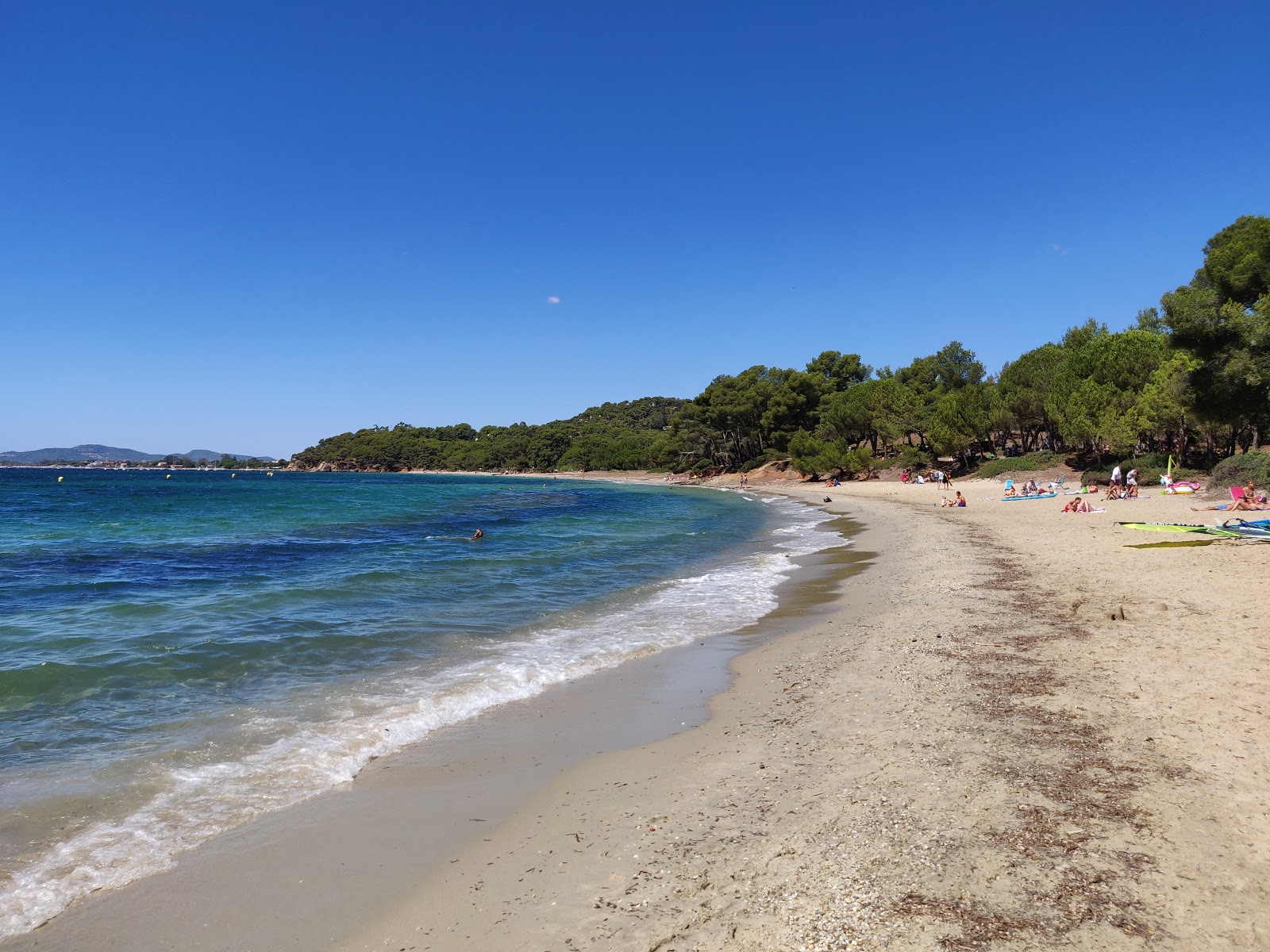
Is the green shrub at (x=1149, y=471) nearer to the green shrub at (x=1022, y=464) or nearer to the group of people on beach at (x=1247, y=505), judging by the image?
the green shrub at (x=1022, y=464)

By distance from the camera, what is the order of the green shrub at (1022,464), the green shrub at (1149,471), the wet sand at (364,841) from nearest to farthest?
the wet sand at (364,841) < the green shrub at (1149,471) < the green shrub at (1022,464)

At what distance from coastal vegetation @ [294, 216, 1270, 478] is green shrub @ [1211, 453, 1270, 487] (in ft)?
0.36

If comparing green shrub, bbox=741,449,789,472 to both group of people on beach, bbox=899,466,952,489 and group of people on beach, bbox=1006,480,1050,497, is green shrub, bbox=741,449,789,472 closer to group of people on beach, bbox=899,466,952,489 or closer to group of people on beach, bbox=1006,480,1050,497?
group of people on beach, bbox=899,466,952,489

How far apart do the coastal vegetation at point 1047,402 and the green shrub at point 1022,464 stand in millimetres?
169

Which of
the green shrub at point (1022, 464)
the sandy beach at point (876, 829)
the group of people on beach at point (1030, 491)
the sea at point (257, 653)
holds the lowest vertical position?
the sea at point (257, 653)

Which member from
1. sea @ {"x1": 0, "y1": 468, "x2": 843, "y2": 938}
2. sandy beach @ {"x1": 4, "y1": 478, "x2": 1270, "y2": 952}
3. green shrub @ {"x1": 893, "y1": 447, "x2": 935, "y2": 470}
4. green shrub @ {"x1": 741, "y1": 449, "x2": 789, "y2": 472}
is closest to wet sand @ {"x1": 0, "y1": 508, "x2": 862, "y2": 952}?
sandy beach @ {"x1": 4, "y1": 478, "x2": 1270, "y2": 952}

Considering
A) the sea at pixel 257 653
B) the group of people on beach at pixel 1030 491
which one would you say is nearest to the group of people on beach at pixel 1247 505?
the sea at pixel 257 653

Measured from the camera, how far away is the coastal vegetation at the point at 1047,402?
24.7 meters

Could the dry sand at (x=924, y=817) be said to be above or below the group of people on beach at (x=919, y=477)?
below

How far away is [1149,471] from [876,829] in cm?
4165

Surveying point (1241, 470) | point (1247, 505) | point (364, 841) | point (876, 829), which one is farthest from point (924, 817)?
point (1241, 470)

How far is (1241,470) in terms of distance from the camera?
84.4ft

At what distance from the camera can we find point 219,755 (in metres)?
5.84

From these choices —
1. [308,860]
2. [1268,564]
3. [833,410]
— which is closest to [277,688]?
[308,860]
